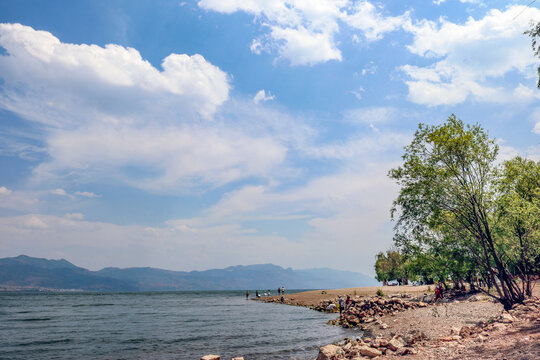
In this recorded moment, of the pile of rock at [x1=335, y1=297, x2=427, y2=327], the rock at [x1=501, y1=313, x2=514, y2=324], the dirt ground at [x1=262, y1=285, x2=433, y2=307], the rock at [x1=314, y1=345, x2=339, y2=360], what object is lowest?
the dirt ground at [x1=262, y1=285, x2=433, y2=307]

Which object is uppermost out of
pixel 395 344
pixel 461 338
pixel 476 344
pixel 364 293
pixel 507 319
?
pixel 507 319

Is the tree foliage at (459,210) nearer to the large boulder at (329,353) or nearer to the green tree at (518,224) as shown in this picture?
the green tree at (518,224)

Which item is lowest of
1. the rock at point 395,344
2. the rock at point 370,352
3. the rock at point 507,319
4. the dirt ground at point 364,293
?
the dirt ground at point 364,293

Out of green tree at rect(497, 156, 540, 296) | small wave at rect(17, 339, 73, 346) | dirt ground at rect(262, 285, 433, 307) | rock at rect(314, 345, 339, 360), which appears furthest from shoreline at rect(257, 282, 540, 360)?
dirt ground at rect(262, 285, 433, 307)

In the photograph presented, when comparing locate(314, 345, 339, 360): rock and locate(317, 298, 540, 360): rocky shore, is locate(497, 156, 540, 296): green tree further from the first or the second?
locate(314, 345, 339, 360): rock

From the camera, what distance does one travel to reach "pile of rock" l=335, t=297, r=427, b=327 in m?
38.2

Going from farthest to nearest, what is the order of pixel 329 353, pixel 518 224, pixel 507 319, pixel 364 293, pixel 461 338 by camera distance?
pixel 364 293 < pixel 518 224 < pixel 507 319 < pixel 329 353 < pixel 461 338

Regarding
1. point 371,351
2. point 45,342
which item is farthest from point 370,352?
point 45,342

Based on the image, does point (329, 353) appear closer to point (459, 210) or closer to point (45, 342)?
point (459, 210)

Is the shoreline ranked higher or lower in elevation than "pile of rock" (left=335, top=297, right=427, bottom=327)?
higher

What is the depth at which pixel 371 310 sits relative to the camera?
138 ft

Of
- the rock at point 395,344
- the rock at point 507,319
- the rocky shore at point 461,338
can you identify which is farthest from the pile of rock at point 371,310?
the rock at point 507,319

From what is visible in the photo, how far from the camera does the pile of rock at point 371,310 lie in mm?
38156

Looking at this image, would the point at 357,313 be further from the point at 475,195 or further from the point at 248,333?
the point at 475,195
